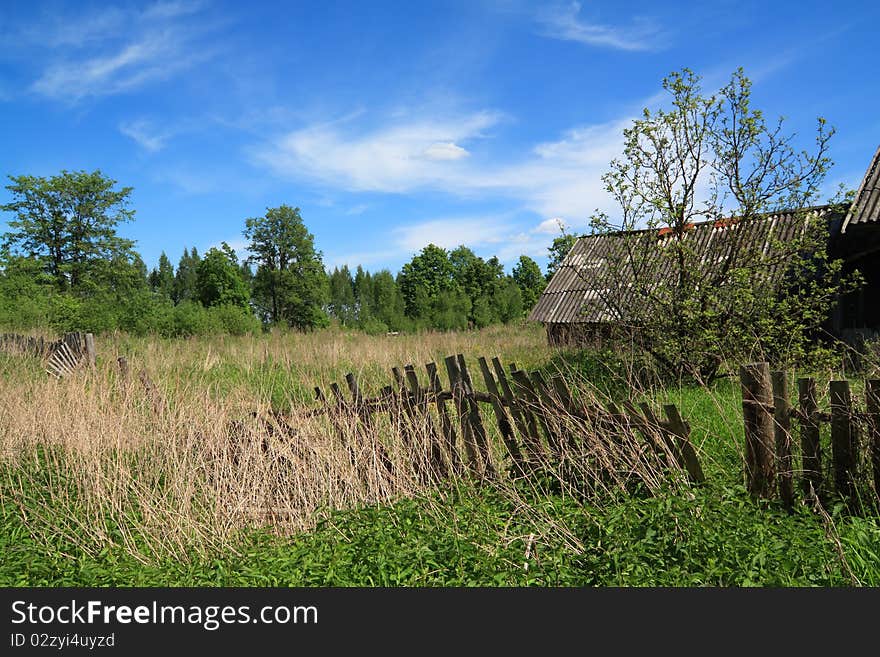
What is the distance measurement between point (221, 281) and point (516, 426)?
46.2 metres

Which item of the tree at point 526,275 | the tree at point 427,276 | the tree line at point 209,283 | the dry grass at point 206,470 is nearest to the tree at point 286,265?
the tree line at point 209,283

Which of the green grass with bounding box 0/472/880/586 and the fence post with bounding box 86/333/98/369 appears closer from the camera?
the green grass with bounding box 0/472/880/586

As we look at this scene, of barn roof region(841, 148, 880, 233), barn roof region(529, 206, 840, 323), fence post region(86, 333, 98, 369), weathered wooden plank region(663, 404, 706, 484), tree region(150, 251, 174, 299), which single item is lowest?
weathered wooden plank region(663, 404, 706, 484)

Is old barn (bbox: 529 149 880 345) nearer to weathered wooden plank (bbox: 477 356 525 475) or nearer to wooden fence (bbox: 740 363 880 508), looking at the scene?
weathered wooden plank (bbox: 477 356 525 475)

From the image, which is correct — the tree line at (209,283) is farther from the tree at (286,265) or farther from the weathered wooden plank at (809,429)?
the weathered wooden plank at (809,429)

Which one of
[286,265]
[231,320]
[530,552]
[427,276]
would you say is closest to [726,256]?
[530,552]

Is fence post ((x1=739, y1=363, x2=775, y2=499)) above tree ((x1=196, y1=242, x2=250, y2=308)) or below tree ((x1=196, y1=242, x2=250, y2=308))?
below

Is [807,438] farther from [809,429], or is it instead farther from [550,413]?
[550,413]

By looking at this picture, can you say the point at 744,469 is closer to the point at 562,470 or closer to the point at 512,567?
the point at 562,470

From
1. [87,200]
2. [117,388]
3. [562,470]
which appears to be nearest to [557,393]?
[562,470]

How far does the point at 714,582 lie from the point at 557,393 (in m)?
1.93

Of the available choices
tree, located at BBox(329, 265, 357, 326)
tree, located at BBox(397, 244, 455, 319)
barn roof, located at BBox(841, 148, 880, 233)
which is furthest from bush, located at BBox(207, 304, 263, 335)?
tree, located at BBox(329, 265, 357, 326)

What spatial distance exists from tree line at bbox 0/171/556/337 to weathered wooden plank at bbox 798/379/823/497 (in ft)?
66.7

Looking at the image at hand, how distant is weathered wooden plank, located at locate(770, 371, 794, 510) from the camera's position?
4.12 meters
